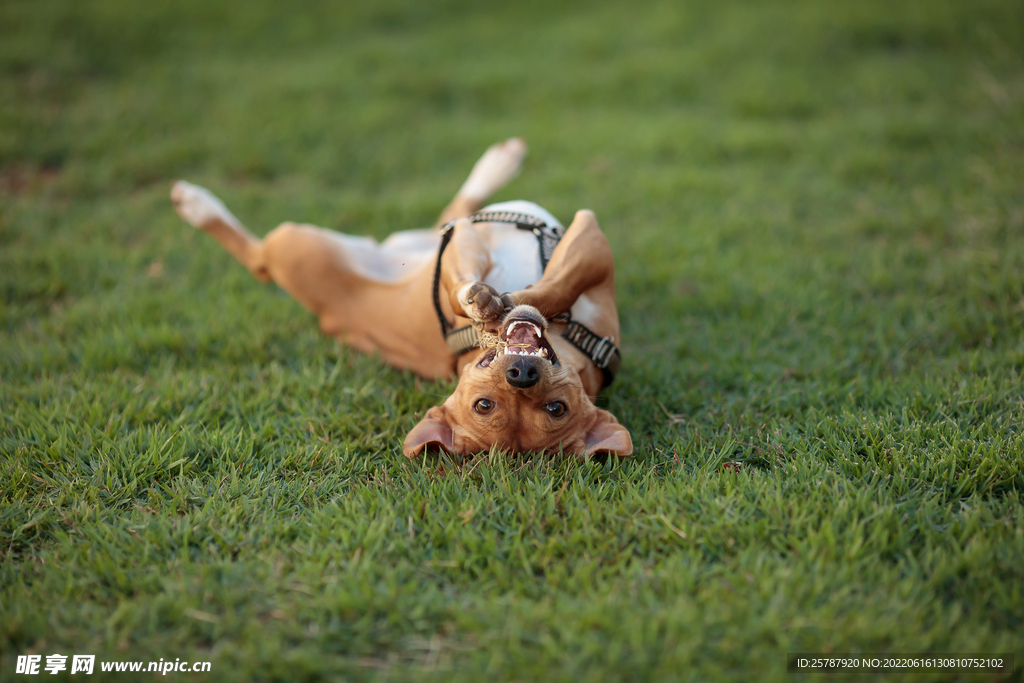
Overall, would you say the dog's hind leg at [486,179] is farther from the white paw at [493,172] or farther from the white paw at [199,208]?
the white paw at [199,208]

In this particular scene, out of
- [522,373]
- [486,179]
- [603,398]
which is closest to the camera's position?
[522,373]

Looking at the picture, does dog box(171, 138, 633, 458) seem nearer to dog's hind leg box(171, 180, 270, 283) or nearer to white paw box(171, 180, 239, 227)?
dog's hind leg box(171, 180, 270, 283)

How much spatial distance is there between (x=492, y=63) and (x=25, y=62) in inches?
202

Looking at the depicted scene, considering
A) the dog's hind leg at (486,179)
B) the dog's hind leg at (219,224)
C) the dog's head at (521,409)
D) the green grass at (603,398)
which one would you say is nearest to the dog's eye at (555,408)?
the dog's head at (521,409)

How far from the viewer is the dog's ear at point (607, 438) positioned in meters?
2.94

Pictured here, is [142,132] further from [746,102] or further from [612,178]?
[746,102]

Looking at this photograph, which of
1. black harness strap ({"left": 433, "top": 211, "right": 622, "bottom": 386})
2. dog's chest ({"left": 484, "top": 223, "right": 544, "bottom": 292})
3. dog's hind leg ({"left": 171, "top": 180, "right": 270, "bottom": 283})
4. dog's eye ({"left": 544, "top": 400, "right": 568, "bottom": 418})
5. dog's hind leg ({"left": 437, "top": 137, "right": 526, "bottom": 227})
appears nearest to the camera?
dog's eye ({"left": 544, "top": 400, "right": 568, "bottom": 418})

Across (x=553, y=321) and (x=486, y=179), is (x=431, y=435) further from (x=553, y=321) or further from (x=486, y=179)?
(x=486, y=179)

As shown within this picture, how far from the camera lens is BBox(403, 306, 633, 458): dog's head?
2793mm

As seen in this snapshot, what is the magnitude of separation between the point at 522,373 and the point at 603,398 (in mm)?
1131

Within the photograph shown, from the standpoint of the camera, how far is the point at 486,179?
16.3 feet

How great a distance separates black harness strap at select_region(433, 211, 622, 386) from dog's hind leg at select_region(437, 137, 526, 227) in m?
1.21

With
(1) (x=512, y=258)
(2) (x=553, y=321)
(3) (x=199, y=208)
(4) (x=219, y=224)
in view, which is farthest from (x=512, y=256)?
(3) (x=199, y=208)

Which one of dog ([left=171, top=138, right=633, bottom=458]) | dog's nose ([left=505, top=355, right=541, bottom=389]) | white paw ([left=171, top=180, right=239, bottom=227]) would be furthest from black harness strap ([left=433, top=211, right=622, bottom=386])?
white paw ([left=171, top=180, right=239, bottom=227])
